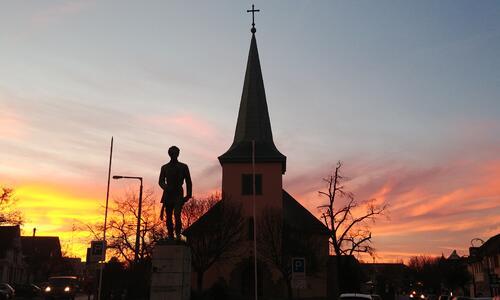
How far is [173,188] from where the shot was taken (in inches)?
613

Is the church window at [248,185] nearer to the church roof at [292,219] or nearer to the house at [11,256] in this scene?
the church roof at [292,219]

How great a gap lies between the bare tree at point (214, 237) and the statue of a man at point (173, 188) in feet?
94.4

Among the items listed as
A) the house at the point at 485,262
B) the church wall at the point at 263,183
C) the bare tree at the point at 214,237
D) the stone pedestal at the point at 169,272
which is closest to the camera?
the stone pedestal at the point at 169,272

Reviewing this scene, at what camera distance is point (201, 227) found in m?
45.0

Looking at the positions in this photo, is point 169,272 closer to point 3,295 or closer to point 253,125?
point 3,295

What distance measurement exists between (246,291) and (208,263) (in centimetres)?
554

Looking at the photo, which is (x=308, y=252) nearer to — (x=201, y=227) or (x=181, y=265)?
(x=201, y=227)

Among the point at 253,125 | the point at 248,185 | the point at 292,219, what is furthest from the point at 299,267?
the point at 253,125

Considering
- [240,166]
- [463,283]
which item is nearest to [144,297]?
[240,166]

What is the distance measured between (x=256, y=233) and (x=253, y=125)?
1112 centimetres

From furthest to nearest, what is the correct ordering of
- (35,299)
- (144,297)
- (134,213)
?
1. (35,299)
2. (134,213)
3. (144,297)

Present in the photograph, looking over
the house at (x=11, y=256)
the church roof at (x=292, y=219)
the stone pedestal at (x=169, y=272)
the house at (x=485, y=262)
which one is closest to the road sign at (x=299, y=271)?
the stone pedestal at (x=169, y=272)

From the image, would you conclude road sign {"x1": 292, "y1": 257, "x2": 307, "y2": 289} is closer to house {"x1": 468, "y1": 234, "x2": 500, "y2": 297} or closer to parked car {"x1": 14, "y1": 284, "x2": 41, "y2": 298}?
parked car {"x1": 14, "y1": 284, "x2": 41, "y2": 298}

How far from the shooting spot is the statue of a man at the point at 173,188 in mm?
15484
